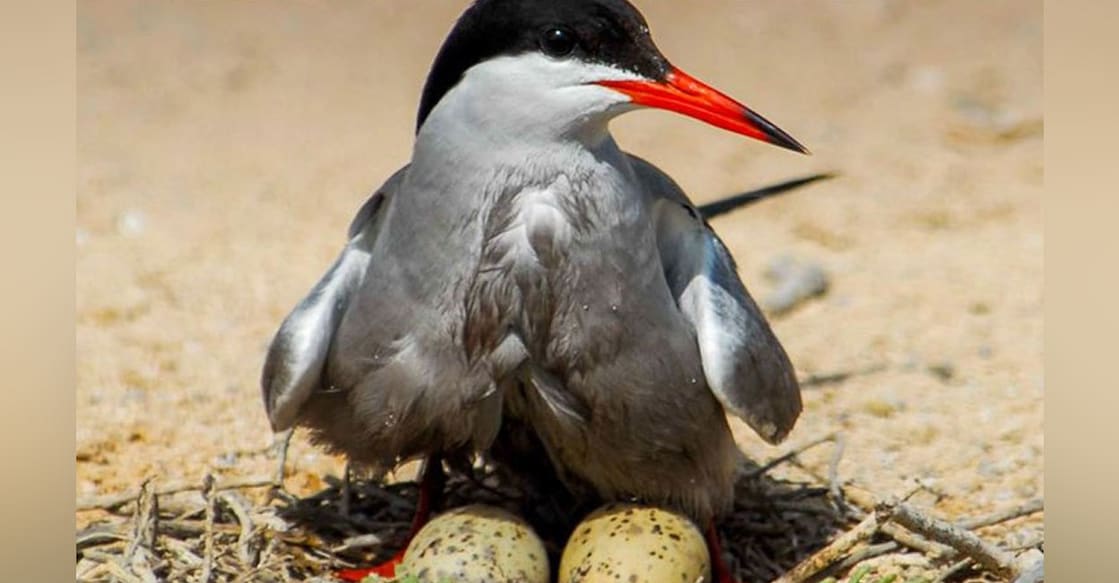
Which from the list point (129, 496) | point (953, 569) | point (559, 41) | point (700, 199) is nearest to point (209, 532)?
point (129, 496)

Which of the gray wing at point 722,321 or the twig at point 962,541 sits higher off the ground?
A: the gray wing at point 722,321

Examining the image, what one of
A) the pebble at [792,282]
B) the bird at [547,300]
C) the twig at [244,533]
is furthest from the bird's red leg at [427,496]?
the pebble at [792,282]

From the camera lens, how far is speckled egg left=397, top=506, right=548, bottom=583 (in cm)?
337

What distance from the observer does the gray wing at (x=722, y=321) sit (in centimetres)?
353

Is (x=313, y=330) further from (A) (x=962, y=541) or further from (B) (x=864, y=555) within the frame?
(A) (x=962, y=541)

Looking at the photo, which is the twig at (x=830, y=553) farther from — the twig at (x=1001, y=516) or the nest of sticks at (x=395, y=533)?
the twig at (x=1001, y=516)

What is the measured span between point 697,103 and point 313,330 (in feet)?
3.18

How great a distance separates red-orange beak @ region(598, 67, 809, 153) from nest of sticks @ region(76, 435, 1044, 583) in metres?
0.80

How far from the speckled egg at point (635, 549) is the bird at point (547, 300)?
0.10 metres

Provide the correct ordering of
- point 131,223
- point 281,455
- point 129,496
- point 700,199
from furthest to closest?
point 700,199
point 131,223
point 281,455
point 129,496

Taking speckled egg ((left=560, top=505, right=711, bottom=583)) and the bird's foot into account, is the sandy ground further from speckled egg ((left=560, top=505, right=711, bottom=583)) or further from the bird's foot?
speckled egg ((left=560, top=505, right=711, bottom=583))

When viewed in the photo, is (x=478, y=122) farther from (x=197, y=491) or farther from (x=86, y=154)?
(x=86, y=154)

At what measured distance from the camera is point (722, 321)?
11.7 ft
